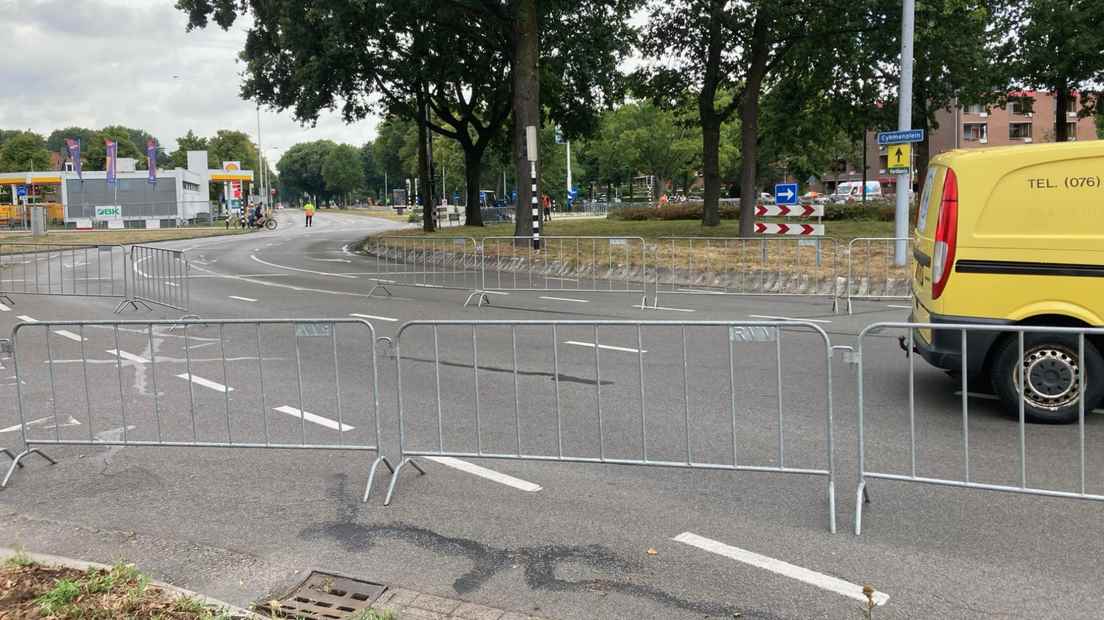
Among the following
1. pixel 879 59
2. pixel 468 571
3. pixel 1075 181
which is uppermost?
pixel 879 59

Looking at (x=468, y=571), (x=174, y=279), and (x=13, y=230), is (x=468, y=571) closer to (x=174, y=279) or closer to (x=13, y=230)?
(x=174, y=279)

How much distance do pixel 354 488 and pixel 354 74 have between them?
3059 cm

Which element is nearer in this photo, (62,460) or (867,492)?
(867,492)

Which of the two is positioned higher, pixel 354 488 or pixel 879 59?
pixel 879 59

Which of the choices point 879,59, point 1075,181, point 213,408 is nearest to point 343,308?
point 213,408

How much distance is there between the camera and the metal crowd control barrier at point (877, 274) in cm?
1598

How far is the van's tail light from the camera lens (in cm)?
744

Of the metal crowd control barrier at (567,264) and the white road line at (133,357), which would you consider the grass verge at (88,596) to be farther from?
the metal crowd control barrier at (567,264)

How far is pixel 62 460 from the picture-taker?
6.90 m

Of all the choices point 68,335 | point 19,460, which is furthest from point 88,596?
point 68,335

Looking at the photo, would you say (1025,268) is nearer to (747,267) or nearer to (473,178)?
(747,267)

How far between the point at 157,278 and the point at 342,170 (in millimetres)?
151862

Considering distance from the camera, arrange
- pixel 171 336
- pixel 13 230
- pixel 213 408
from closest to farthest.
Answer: pixel 213 408 < pixel 171 336 < pixel 13 230

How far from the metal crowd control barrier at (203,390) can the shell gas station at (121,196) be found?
54450mm
